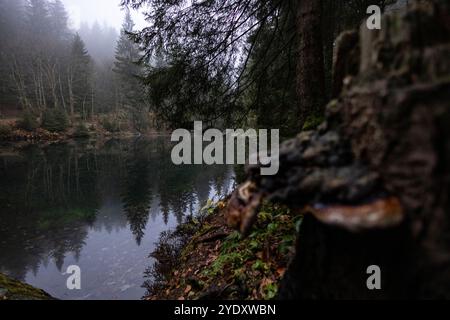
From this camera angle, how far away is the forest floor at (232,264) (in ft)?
10.5

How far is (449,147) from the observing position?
1.09m

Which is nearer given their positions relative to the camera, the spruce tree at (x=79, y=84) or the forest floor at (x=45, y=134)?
the forest floor at (x=45, y=134)

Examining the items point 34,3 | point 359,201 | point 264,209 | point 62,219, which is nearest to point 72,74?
point 34,3

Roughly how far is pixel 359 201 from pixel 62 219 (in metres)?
10.5

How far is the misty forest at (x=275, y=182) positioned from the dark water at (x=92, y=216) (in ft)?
0.20

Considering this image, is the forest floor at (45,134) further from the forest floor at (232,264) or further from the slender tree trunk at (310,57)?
the slender tree trunk at (310,57)

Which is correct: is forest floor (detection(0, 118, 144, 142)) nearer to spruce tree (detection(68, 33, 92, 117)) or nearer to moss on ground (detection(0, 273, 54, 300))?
spruce tree (detection(68, 33, 92, 117))

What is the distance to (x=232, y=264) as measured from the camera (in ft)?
12.8

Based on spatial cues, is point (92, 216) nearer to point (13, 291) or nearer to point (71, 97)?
point (13, 291)

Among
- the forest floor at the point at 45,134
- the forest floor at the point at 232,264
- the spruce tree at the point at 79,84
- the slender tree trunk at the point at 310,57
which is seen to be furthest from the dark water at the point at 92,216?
the spruce tree at the point at 79,84

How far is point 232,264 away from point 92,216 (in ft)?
25.3

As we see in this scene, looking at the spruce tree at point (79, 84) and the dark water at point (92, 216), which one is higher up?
the spruce tree at point (79, 84)

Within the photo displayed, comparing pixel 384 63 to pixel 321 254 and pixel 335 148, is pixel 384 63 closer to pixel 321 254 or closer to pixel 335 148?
pixel 335 148

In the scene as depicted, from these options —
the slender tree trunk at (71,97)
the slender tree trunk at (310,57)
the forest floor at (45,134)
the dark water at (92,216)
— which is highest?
the slender tree trunk at (71,97)
